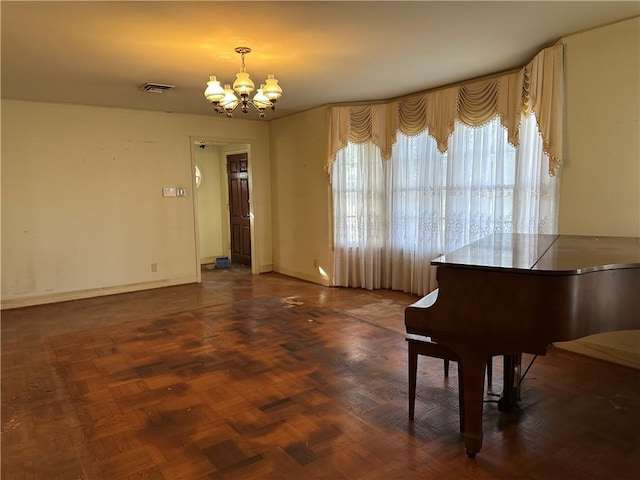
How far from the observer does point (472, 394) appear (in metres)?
2.02

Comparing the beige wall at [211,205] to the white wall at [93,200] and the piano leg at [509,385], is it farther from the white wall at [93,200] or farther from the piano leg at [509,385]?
the piano leg at [509,385]

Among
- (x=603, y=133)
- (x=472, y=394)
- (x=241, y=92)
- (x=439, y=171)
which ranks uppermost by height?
(x=241, y=92)

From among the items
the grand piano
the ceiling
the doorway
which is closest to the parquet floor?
the grand piano

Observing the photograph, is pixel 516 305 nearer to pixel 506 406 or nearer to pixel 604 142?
pixel 506 406

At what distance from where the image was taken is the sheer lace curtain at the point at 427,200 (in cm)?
383

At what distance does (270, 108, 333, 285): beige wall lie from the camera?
5.83 meters

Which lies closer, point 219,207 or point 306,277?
point 306,277

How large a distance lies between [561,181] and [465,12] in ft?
4.99

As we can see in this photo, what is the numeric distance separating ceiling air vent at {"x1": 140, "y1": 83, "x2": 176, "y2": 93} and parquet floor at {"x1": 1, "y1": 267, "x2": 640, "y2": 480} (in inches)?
95.3

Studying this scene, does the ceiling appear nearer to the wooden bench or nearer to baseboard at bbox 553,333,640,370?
the wooden bench

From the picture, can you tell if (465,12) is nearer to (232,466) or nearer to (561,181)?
(561,181)

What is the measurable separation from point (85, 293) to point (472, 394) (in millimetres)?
5064

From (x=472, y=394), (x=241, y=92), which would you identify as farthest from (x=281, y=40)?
(x=472, y=394)

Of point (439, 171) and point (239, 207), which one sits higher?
point (439, 171)
